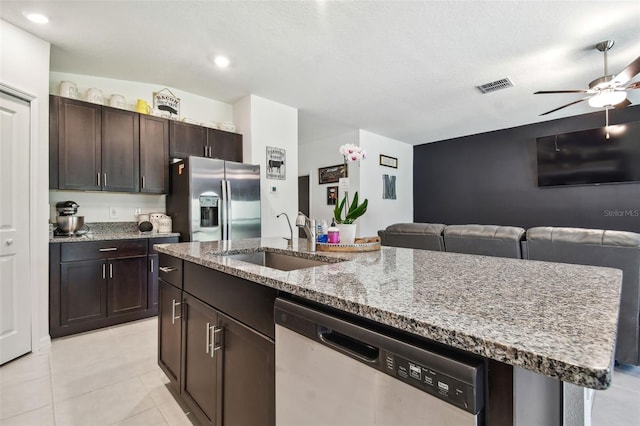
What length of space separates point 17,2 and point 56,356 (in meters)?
2.68

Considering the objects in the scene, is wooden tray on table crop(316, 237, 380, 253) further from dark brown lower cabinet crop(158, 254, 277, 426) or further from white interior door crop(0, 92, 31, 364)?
white interior door crop(0, 92, 31, 364)

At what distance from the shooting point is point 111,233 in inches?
132

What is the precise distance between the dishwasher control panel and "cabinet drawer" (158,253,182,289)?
137 centimetres

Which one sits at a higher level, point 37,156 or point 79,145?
point 79,145

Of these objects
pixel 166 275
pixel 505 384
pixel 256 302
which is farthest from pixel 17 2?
pixel 505 384

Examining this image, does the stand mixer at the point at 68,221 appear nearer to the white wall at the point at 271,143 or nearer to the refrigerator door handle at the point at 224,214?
the refrigerator door handle at the point at 224,214

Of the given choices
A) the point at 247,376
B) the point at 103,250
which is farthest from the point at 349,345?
the point at 103,250

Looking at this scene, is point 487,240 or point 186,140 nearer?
point 487,240

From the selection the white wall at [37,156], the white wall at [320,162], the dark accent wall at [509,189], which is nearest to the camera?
the white wall at [37,156]

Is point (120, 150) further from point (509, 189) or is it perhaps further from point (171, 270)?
point (509, 189)

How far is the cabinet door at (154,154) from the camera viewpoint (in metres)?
3.34

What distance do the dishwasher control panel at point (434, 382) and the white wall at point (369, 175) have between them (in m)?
4.73

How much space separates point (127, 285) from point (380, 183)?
446 cm

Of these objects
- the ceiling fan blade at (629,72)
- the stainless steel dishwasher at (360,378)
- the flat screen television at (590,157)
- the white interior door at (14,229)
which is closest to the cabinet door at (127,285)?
the white interior door at (14,229)
